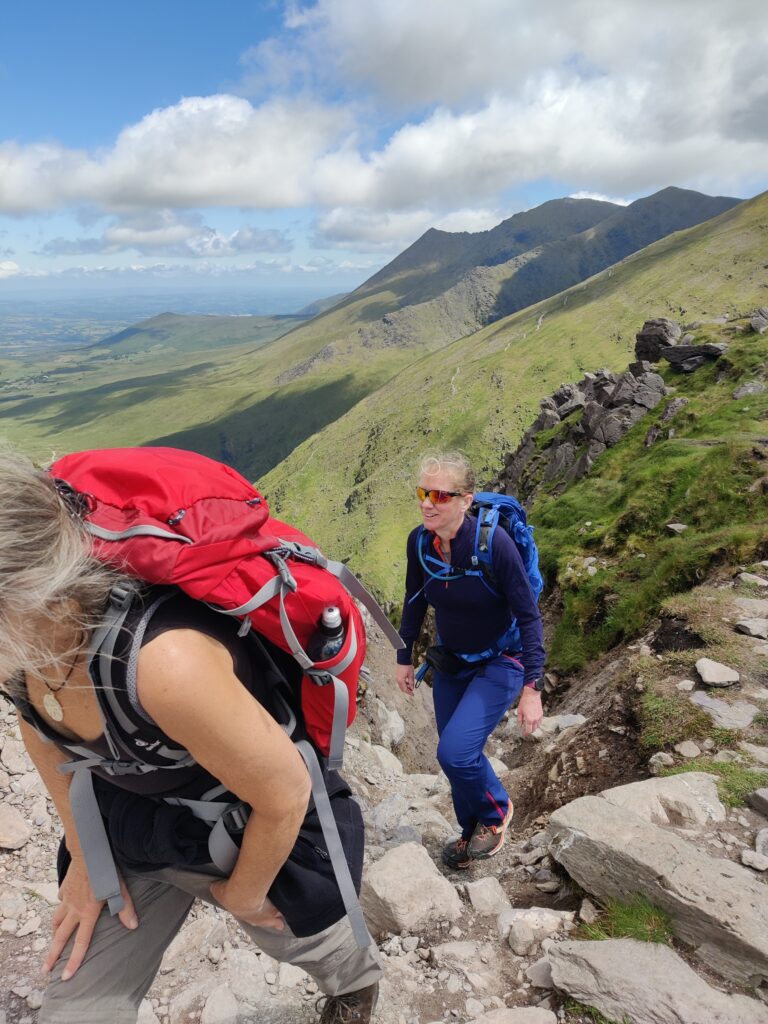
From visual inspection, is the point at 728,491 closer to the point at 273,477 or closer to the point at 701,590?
the point at 701,590

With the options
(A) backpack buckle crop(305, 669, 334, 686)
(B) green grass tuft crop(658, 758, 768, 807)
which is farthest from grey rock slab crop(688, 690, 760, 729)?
(A) backpack buckle crop(305, 669, 334, 686)

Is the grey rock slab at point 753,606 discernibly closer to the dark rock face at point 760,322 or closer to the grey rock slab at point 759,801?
the grey rock slab at point 759,801

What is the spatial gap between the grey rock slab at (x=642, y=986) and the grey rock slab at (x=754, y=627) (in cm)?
621

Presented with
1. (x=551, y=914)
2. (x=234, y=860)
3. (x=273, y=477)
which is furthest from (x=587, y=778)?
(x=273, y=477)

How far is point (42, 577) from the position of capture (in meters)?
2.12

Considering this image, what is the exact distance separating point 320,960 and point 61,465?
10.8ft

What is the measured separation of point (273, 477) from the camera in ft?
559

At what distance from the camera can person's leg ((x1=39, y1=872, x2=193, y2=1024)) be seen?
119 inches

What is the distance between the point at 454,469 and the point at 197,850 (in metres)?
4.55

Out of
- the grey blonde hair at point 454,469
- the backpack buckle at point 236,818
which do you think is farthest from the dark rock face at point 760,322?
the backpack buckle at point 236,818

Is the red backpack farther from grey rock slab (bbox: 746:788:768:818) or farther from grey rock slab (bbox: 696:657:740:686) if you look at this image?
grey rock slab (bbox: 696:657:740:686)

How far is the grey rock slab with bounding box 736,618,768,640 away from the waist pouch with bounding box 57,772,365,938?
27.3 feet

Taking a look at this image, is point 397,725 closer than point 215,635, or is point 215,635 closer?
point 215,635

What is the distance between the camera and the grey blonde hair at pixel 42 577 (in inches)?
83.2
